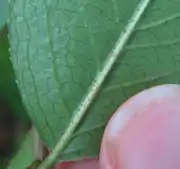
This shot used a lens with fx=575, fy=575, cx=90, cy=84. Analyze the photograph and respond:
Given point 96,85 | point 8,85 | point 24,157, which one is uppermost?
point 96,85

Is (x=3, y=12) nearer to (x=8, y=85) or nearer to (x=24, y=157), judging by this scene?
(x=24, y=157)

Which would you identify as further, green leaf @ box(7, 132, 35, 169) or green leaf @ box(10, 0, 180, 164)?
green leaf @ box(7, 132, 35, 169)

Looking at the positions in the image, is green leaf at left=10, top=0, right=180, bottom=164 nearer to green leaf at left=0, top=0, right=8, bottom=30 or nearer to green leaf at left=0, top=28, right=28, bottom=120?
green leaf at left=0, top=0, right=8, bottom=30

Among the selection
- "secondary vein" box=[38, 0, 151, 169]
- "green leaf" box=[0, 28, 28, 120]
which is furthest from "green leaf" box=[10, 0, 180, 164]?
"green leaf" box=[0, 28, 28, 120]

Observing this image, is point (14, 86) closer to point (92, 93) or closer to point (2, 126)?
point (2, 126)

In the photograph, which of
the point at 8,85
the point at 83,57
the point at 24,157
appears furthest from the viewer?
the point at 8,85

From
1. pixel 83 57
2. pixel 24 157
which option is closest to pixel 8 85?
pixel 24 157

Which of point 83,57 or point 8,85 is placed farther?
point 8,85

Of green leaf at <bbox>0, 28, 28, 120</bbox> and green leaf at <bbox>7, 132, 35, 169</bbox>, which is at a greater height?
green leaf at <bbox>7, 132, 35, 169</bbox>
